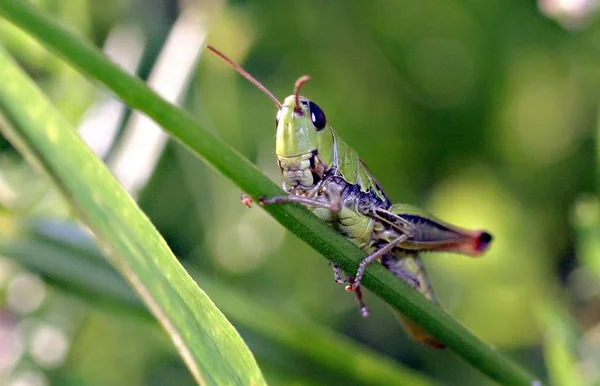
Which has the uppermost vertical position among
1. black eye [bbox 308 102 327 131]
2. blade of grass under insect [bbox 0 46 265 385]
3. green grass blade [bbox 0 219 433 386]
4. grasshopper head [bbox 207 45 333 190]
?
black eye [bbox 308 102 327 131]

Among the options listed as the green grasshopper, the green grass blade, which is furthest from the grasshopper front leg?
the green grass blade

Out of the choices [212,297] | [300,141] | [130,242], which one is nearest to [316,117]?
[300,141]

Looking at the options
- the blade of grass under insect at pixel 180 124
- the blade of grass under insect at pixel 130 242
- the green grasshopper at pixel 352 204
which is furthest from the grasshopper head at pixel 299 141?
the blade of grass under insect at pixel 130 242

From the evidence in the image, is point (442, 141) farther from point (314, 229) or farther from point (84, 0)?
point (314, 229)

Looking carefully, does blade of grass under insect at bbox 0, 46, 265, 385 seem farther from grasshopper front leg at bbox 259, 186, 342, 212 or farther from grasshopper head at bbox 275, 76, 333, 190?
grasshopper head at bbox 275, 76, 333, 190

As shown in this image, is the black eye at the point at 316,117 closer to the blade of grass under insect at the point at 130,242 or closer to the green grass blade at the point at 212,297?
the green grass blade at the point at 212,297

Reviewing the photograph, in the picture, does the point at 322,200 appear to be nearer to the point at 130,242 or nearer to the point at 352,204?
the point at 352,204
